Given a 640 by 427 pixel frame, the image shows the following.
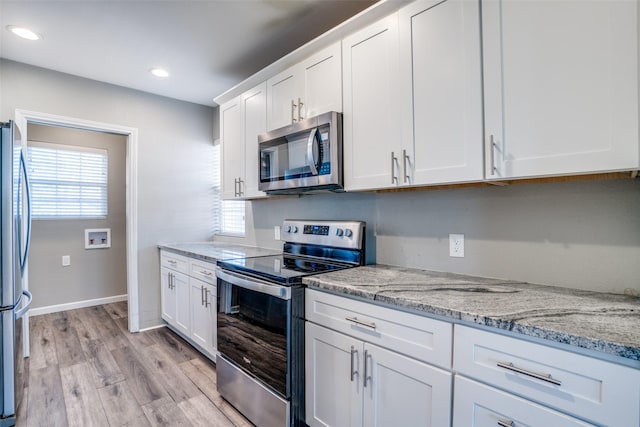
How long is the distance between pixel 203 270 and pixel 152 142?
1672mm

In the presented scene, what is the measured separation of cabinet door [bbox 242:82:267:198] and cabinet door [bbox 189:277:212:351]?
2.76ft

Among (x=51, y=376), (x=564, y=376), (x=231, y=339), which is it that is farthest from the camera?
(x=51, y=376)

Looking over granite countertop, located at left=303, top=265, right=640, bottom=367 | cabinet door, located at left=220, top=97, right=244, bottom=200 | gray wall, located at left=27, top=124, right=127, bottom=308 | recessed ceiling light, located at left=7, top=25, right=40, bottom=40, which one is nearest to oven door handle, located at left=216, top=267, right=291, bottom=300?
granite countertop, located at left=303, top=265, right=640, bottom=367

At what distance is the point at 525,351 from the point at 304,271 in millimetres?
1083

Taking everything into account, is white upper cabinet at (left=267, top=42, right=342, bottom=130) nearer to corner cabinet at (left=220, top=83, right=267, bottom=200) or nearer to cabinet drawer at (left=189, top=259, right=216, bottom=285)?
corner cabinet at (left=220, top=83, right=267, bottom=200)

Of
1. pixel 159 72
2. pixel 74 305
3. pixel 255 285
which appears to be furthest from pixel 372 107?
pixel 74 305

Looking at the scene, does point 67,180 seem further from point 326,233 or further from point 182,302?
point 326,233

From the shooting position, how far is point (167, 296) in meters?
3.22

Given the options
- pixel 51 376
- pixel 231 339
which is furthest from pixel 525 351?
pixel 51 376

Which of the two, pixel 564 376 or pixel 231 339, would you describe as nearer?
pixel 564 376

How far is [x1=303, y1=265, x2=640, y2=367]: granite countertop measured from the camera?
0.87 m

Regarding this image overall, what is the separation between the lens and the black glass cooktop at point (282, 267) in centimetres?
165

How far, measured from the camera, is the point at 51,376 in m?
2.39

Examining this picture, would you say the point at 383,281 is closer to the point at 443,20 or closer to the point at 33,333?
the point at 443,20
